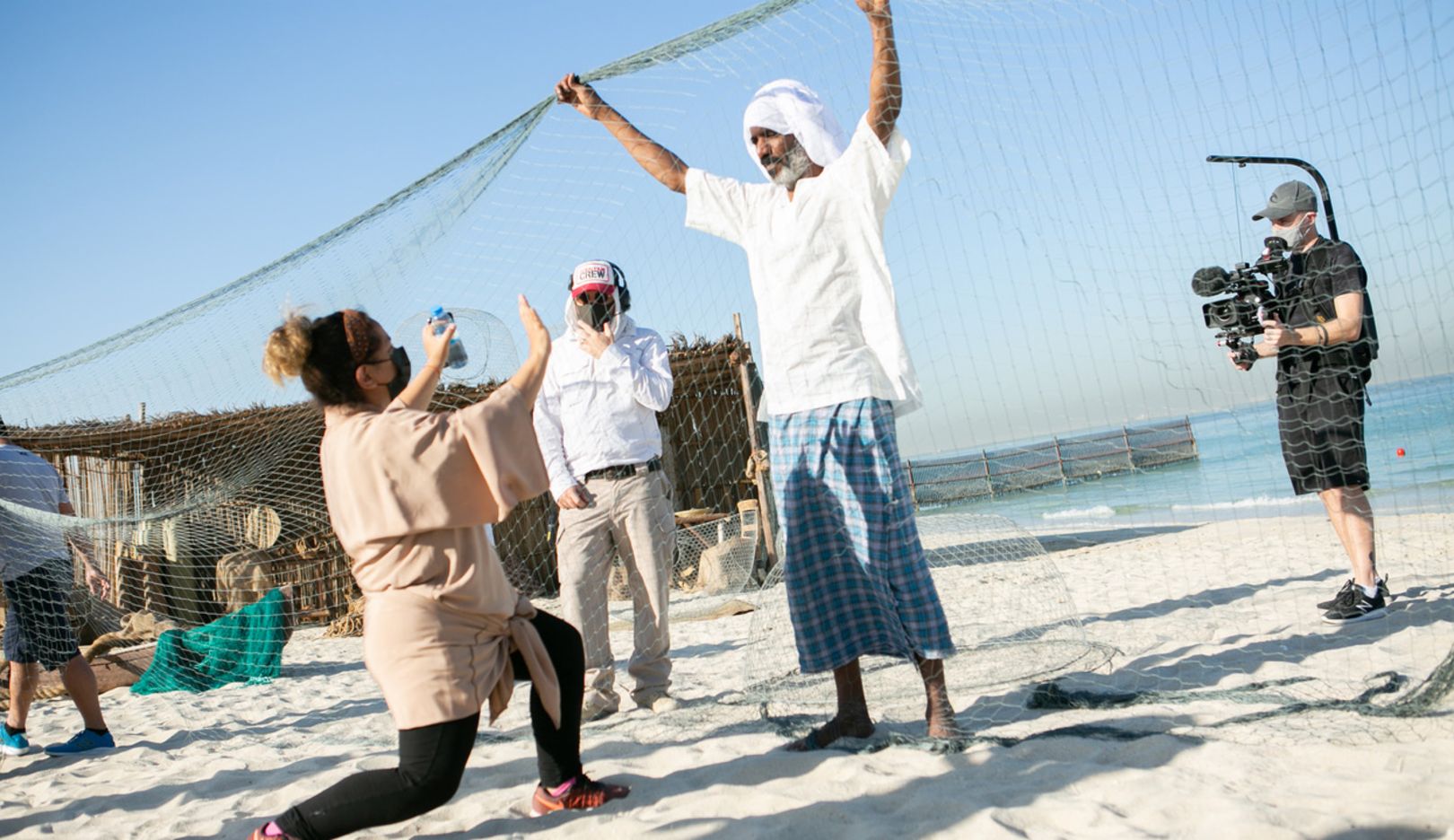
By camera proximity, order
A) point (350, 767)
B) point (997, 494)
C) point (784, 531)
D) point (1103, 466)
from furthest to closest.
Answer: point (1103, 466) → point (997, 494) → point (350, 767) → point (784, 531)

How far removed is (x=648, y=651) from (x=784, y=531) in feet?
3.48

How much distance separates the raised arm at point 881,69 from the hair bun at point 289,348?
1625mm

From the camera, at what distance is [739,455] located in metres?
10.7

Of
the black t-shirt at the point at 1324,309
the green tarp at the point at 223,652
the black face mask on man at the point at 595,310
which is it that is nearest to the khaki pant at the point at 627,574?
the black face mask on man at the point at 595,310

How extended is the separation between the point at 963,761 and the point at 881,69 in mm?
1918

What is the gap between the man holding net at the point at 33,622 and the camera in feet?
13.6

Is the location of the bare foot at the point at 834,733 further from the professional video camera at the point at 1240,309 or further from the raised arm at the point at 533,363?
the professional video camera at the point at 1240,309

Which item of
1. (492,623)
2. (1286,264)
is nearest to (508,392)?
(492,623)

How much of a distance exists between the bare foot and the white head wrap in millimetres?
1656

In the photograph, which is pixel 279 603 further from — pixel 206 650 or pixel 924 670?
pixel 924 670

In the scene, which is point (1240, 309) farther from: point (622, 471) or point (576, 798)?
point (576, 798)

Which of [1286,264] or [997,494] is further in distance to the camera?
[997,494]

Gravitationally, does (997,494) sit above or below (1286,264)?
below

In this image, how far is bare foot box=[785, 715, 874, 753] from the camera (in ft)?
9.59
